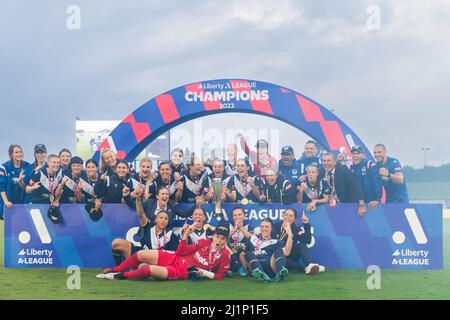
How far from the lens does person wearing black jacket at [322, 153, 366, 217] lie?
→ 5.29m

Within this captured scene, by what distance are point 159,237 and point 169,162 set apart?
64 cm

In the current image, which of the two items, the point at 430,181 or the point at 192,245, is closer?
the point at 192,245

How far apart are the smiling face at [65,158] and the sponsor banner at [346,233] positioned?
380 millimetres

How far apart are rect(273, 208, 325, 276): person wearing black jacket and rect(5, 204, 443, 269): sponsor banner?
0.06 metres

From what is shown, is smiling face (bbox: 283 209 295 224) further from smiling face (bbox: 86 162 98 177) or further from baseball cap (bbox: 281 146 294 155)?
smiling face (bbox: 86 162 98 177)

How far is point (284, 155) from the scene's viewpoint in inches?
212

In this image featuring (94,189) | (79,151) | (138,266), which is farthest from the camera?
(79,151)

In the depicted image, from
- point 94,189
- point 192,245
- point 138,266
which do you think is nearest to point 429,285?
point 192,245

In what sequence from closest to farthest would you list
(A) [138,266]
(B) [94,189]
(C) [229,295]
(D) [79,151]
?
(C) [229,295], (A) [138,266], (B) [94,189], (D) [79,151]

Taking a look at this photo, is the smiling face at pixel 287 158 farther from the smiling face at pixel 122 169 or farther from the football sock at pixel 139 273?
the football sock at pixel 139 273

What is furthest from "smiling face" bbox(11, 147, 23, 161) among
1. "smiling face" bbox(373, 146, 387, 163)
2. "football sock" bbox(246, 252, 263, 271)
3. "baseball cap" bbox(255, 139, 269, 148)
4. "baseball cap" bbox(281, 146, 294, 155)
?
"smiling face" bbox(373, 146, 387, 163)

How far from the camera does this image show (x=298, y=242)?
5176 millimetres

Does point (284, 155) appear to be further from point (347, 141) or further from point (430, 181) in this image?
point (430, 181)

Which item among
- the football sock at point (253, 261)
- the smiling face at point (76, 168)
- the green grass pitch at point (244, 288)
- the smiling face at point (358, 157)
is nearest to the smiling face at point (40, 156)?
the smiling face at point (76, 168)
